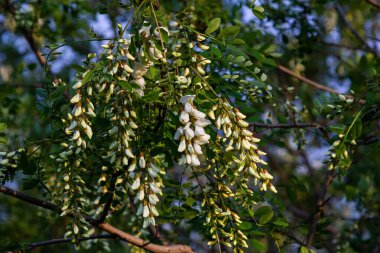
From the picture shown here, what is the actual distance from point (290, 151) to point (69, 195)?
5381 millimetres

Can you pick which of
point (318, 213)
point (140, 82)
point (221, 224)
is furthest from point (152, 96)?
point (318, 213)

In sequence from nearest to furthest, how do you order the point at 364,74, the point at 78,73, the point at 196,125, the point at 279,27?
the point at 196,125 → the point at 78,73 → the point at 279,27 → the point at 364,74

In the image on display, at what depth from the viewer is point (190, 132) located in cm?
170

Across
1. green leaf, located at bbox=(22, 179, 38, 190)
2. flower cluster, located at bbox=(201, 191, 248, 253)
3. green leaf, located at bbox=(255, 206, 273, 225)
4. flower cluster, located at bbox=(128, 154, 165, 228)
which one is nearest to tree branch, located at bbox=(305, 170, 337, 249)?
green leaf, located at bbox=(255, 206, 273, 225)

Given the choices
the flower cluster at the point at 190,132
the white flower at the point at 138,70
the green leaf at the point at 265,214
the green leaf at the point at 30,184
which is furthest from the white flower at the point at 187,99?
the green leaf at the point at 30,184

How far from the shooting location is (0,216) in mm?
6758

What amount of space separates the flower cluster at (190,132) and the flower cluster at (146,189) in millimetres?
161

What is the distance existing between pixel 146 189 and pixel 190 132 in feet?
0.91

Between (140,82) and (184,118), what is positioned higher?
(140,82)

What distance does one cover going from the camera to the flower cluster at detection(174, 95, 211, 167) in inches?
66.9

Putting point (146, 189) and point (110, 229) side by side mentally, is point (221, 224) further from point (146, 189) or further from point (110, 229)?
point (110, 229)

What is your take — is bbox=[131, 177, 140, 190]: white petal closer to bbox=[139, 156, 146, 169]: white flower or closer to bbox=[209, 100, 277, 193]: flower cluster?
bbox=[139, 156, 146, 169]: white flower

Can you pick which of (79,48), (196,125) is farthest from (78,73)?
(79,48)

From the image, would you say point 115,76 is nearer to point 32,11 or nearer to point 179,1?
point 179,1
